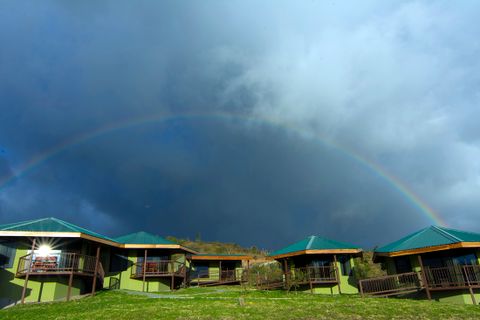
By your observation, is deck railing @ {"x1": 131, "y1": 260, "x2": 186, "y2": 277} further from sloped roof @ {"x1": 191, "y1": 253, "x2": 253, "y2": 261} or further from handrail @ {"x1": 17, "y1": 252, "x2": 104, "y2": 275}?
handrail @ {"x1": 17, "y1": 252, "x2": 104, "y2": 275}

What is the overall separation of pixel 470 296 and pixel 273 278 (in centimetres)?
1491

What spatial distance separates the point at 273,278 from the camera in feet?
107

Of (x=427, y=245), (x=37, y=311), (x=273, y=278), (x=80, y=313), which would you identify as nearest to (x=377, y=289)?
(x=427, y=245)

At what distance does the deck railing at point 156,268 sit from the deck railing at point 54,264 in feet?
18.3

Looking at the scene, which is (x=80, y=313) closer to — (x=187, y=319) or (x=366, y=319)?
(x=187, y=319)

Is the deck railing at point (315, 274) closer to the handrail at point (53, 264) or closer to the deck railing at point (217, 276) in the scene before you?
the deck railing at point (217, 276)

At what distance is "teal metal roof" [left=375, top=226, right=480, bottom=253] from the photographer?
24.2m

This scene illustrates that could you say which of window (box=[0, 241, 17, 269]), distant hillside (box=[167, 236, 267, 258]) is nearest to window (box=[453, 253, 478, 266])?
window (box=[0, 241, 17, 269])

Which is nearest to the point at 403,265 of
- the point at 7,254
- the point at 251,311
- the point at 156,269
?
the point at 251,311

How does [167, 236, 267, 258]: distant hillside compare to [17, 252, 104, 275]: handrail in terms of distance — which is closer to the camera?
[17, 252, 104, 275]: handrail

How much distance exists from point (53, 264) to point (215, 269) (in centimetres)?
1709

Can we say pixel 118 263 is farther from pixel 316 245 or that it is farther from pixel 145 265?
pixel 316 245

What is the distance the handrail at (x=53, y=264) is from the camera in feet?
75.3

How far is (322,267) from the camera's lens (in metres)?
30.7
